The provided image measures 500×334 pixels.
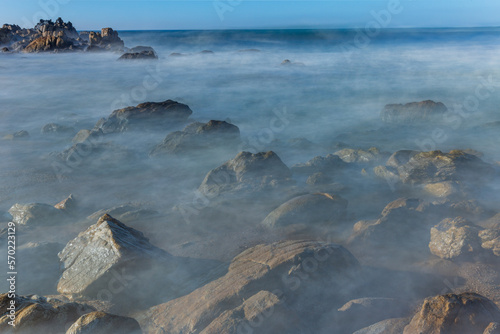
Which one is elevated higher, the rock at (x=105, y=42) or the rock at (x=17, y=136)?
the rock at (x=105, y=42)

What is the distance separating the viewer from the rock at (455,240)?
5.75 metres

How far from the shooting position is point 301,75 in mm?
31266

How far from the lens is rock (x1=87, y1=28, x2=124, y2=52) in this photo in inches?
2055

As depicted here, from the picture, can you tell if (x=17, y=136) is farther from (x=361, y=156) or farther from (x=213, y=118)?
(x=361, y=156)

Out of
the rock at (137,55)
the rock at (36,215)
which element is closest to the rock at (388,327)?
the rock at (36,215)

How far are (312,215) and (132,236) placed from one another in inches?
126

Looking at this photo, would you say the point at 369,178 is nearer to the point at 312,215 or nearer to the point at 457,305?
the point at 312,215

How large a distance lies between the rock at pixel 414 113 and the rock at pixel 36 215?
1288 cm

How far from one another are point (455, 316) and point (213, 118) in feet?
49.7

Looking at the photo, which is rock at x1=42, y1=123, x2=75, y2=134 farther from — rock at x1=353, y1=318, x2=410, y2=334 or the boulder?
rock at x1=353, y1=318, x2=410, y2=334

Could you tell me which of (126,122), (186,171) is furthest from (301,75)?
(186,171)

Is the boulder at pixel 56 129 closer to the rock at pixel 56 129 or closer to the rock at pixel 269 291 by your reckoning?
the rock at pixel 56 129

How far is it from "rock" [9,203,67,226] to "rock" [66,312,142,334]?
399cm

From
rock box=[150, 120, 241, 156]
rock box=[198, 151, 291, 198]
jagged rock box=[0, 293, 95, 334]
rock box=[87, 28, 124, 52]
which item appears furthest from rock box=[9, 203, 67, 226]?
rock box=[87, 28, 124, 52]
